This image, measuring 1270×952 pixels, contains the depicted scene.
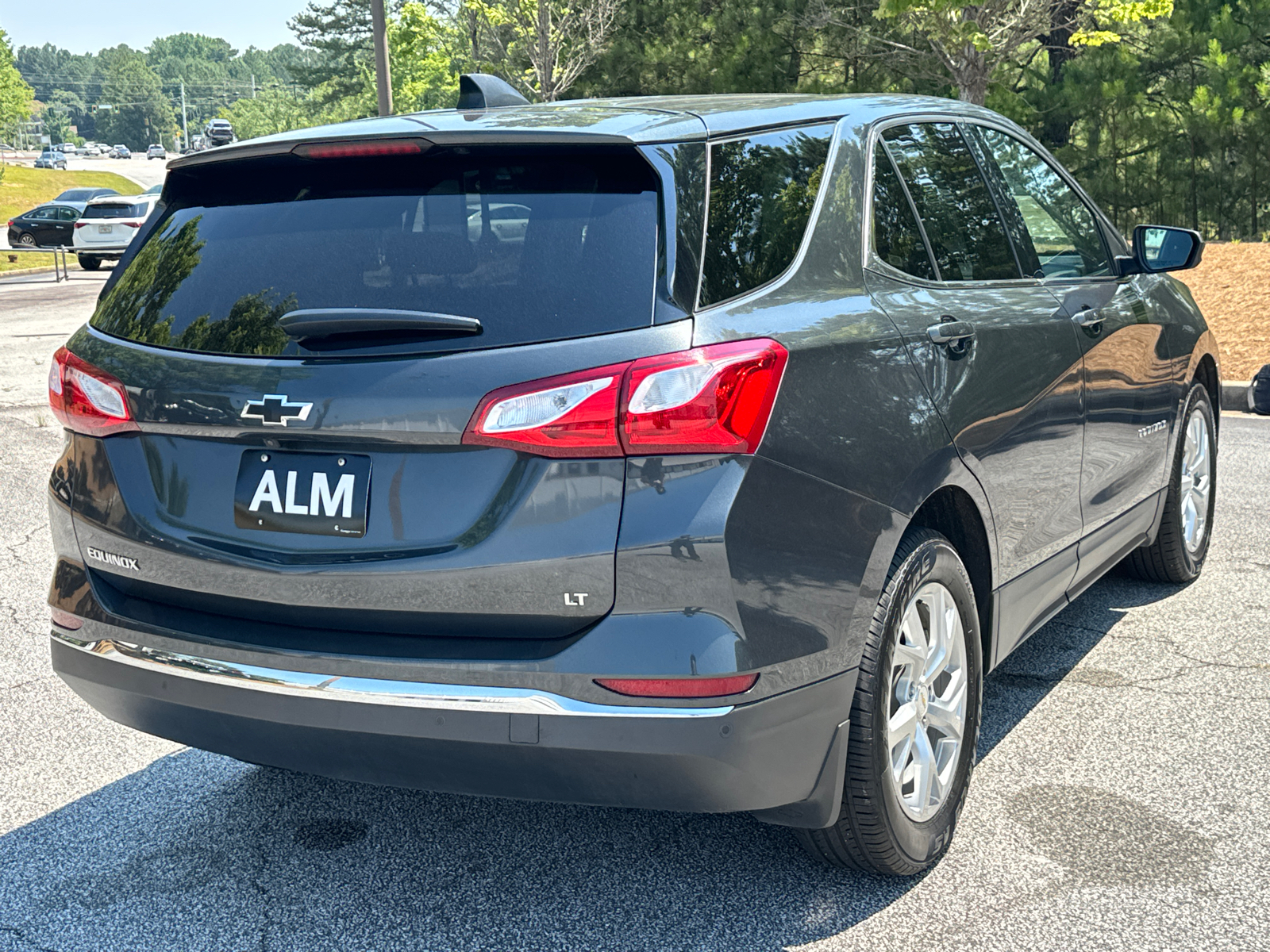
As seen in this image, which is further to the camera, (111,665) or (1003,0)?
(1003,0)

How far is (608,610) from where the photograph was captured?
2.42 m

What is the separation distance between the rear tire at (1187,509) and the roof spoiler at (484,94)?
296 cm

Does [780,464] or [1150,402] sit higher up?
[780,464]

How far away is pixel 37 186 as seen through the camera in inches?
2477

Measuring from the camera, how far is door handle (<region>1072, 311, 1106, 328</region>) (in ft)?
13.0

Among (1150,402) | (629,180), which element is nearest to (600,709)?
(629,180)

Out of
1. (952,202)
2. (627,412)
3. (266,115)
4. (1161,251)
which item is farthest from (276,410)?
(266,115)

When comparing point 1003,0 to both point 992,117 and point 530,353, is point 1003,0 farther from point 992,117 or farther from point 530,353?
point 530,353

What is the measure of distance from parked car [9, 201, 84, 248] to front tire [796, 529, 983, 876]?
119ft

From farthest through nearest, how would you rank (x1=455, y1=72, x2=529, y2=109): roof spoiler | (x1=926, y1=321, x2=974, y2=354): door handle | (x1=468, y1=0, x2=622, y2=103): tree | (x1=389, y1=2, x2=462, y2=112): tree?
(x1=389, y1=2, x2=462, y2=112): tree → (x1=468, y1=0, x2=622, y2=103): tree → (x1=455, y1=72, x2=529, y2=109): roof spoiler → (x1=926, y1=321, x2=974, y2=354): door handle

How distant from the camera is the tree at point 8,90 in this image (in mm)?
85875

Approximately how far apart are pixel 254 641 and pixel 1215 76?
60.2 feet

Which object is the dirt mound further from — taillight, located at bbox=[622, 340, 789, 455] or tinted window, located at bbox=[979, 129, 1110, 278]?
taillight, located at bbox=[622, 340, 789, 455]

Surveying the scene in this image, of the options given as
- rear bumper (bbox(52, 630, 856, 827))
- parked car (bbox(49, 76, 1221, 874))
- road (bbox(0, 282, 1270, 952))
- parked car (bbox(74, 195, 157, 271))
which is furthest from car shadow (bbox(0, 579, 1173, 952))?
parked car (bbox(74, 195, 157, 271))
